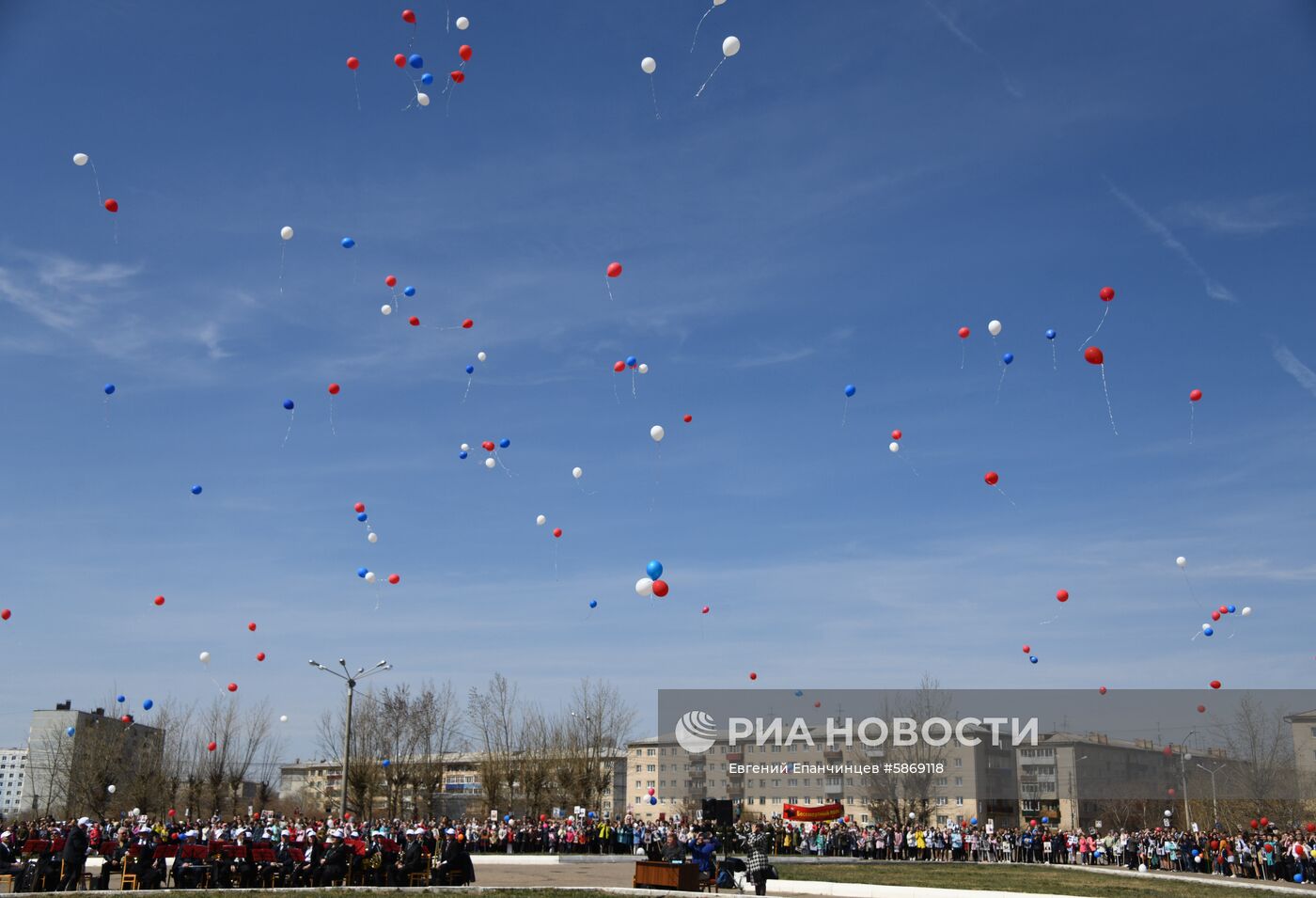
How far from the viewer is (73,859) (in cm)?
Result: 2117

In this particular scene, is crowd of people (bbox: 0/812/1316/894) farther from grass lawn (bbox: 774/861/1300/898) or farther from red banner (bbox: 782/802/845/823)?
grass lawn (bbox: 774/861/1300/898)

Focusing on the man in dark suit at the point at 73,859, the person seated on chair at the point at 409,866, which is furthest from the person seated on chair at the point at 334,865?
the man in dark suit at the point at 73,859

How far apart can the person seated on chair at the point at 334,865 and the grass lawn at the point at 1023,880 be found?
1185cm

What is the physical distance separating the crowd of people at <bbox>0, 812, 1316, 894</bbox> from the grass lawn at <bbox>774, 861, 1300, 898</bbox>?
2.59m

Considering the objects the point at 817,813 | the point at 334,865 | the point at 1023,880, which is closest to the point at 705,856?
the point at 334,865

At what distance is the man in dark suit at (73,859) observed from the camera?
21.0 m

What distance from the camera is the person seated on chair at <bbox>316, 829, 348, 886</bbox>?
22.2 metres

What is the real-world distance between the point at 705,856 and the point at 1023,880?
31.1 feet

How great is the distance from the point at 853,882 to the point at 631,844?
1625cm

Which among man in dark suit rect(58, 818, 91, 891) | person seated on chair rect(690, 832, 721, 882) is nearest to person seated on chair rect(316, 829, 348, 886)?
man in dark suit rect(58, 818, 91, 891)

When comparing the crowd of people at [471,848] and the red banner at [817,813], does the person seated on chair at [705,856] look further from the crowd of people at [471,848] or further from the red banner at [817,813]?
the red banner at [817,813]

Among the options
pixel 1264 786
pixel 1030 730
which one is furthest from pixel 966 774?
pixel 1264 786

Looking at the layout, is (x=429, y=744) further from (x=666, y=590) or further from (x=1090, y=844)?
(x=666, y=590)

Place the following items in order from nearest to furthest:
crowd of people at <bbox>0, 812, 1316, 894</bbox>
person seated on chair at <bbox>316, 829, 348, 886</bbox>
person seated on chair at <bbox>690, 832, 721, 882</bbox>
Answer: person seated on chair at <bbox>316, 829, 348, 886</bbox>
crowd of people at <bbox>0, 812, 1316, 894</bbox>
person seated on chair at <bbox>690, 832, 721, 882</bbox>
